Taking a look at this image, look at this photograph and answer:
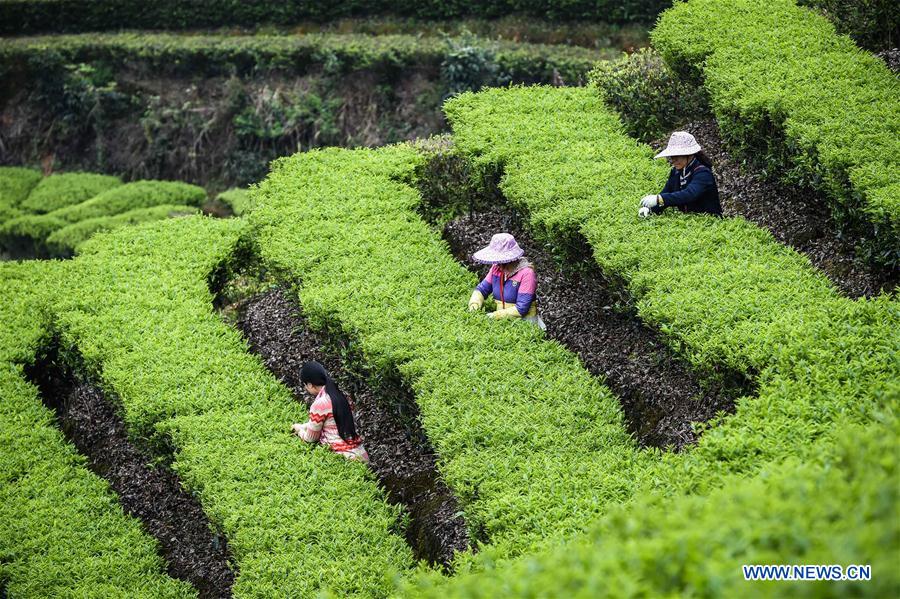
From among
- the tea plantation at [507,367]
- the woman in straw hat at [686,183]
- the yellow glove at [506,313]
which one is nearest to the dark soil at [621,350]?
the tea plantation at [507,367]

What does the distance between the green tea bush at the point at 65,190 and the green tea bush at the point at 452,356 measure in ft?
29.8

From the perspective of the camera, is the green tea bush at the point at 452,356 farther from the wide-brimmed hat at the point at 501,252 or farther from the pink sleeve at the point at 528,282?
the wide-brimmed hat at the point at 501,252

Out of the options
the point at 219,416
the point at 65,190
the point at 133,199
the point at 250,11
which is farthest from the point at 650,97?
the point at 250,11

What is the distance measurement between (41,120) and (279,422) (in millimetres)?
16579

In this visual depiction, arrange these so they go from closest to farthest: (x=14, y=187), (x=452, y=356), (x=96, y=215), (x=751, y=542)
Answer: (x=751, y=542)
(x=452, y=356)
(x=96, y=215)
(x=14, y=187)

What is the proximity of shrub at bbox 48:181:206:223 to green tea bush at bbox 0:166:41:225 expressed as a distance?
1042 millimetres

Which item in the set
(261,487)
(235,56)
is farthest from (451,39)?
(261,487)

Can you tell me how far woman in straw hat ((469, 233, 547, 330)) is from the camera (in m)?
8.48

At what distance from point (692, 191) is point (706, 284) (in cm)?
130

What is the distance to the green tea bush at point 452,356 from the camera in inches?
263

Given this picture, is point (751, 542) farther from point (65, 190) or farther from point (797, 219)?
point (65, 190)

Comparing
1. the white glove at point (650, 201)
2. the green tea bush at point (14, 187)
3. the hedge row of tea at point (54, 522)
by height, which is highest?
the white glove at point (650, 201)

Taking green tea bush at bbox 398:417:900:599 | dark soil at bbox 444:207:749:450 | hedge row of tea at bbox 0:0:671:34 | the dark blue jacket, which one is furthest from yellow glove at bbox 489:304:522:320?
hedge row of tea at bbox 0:0:671:34

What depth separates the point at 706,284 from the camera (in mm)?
7941
